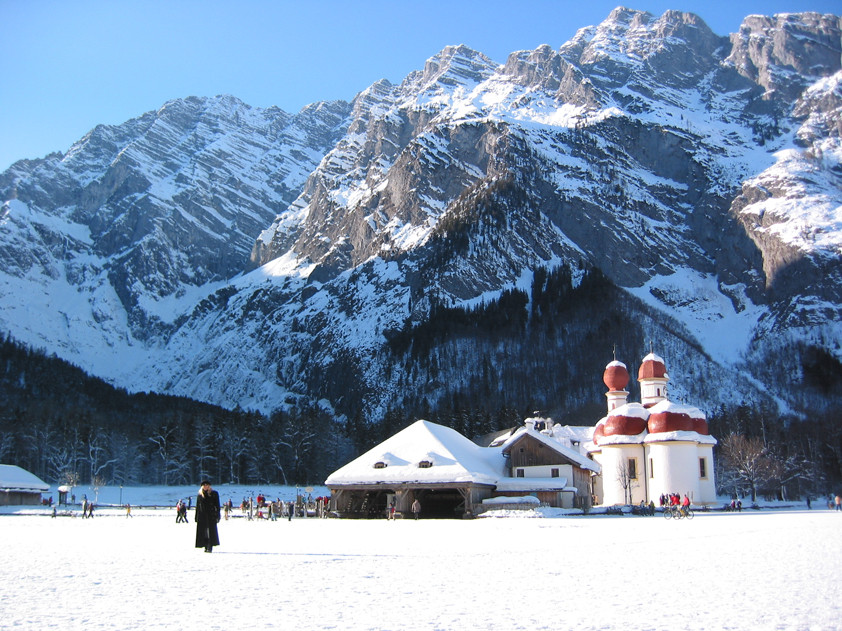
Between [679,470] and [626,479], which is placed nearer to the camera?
[679,470]

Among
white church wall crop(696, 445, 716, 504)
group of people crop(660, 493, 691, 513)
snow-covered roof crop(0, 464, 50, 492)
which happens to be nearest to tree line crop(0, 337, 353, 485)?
snow-covered roof crop(0, 464, 50, 492)

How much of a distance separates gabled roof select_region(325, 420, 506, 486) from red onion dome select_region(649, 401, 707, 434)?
1626 cm

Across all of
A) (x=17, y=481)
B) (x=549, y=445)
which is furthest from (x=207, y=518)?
(x=17, y=481)

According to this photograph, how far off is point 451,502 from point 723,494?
5791 centimetres

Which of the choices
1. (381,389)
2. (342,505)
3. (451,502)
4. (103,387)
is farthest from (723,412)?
(103,387)

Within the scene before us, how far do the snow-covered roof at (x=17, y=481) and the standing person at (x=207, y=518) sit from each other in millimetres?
68703

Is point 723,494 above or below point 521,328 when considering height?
below

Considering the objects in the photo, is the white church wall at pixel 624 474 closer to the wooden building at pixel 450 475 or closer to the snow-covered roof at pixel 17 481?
the wooden building at pixel 450 475

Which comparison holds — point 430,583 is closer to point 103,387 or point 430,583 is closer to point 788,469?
point 788,469

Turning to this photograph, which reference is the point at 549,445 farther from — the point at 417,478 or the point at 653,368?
the point at 653,368

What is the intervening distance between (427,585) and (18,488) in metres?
79.9

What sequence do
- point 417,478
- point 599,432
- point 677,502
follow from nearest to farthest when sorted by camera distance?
1. point 417,478
2. point 677,502
3. point 599,432

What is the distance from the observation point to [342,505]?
2255 inches

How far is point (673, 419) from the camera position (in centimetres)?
6850
